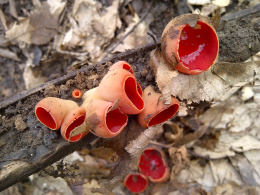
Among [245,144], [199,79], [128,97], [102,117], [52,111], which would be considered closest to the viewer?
[102,117]

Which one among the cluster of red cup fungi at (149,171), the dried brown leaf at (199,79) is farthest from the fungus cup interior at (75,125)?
the cluster of red cup fungi at (149,171)

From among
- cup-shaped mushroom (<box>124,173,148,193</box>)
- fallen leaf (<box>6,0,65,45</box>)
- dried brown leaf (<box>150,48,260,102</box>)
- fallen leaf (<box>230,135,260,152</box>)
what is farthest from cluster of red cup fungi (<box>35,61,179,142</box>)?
fallen leaf (<box>6,0,65,45</box>)

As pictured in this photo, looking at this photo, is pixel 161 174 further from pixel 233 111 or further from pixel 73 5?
pixel 73 5

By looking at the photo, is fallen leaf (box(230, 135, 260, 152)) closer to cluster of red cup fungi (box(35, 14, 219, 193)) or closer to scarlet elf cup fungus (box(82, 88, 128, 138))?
cluster of red cup fungi (box(35, 14, 219, 193))

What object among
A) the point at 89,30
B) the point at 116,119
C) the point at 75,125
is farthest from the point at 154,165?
the point at 89,30

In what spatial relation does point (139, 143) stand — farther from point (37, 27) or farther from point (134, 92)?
point (37, 27)

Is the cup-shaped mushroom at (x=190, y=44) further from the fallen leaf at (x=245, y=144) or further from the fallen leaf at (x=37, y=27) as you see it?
the fallen leaf at (x=37, y=27)
